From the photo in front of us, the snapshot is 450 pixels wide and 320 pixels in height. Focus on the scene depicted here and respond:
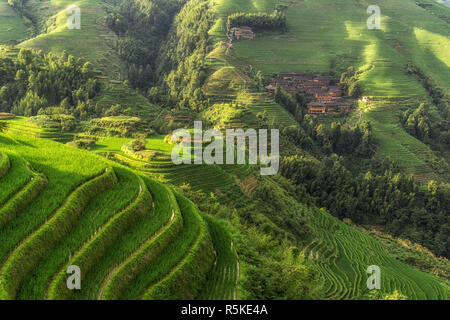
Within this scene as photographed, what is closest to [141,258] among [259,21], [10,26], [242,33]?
[242,33]

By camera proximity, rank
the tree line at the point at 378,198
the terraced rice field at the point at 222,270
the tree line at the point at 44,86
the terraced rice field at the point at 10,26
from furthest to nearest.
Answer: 1. the terraced rice field at the point at 10,26
2. the tree line at the point at 44,86
3. the tree line at the point at 378,198
4. the terraced rice field at the point at 222,270

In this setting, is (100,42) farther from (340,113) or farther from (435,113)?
(435,113)

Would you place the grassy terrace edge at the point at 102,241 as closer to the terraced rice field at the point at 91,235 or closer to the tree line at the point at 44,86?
the terraced rice field at the point at 91,235

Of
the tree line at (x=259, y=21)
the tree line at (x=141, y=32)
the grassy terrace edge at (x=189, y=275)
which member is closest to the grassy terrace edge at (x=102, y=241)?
the grassy terrace edge at (x=189, y=275)

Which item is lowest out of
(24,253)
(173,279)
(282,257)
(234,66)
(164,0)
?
(282,257)

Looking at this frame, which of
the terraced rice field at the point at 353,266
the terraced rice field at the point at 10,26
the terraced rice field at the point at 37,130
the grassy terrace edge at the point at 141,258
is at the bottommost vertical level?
the terraced rice field at the point at 353,266

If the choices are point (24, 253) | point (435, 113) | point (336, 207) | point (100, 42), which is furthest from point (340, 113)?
point (24, 253)

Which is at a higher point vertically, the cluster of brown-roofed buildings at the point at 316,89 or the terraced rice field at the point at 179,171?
the cluster of brown-roofed buildings at the point at 316,89
